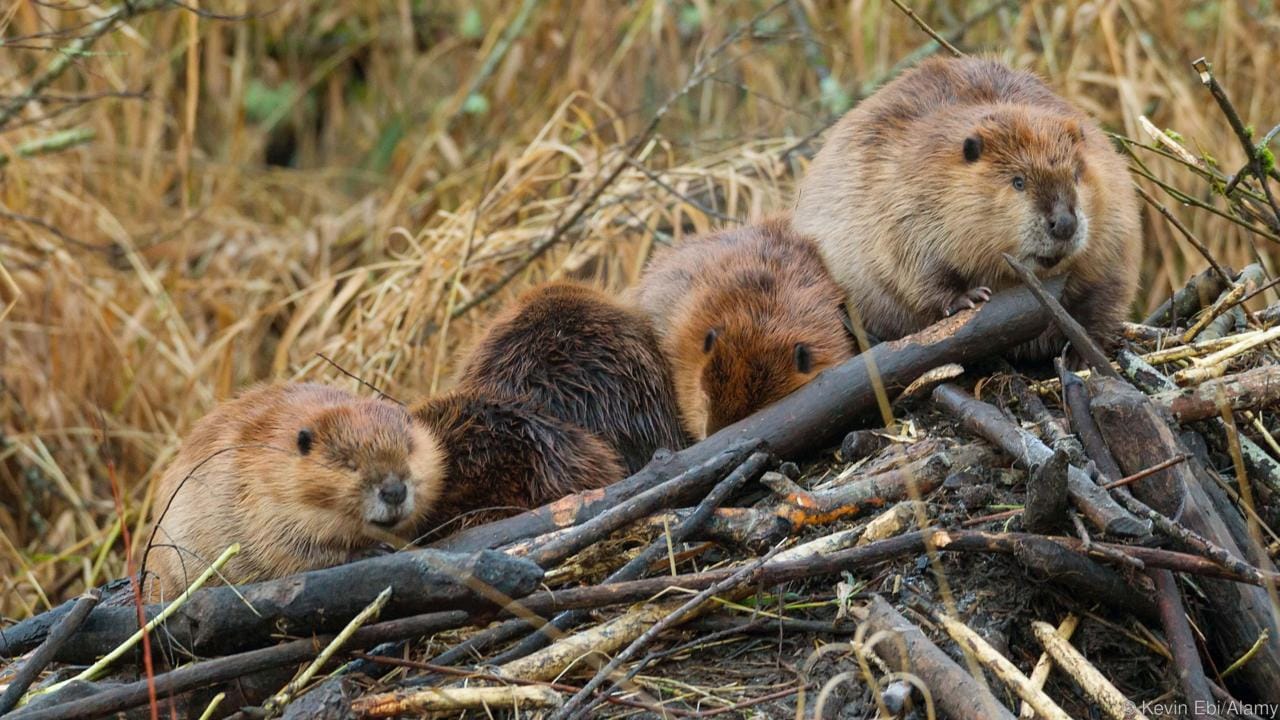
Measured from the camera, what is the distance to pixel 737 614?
10.1 feet

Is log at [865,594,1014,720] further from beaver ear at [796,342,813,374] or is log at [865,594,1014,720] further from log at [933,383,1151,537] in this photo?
beaver ear at [796,342,813,374]

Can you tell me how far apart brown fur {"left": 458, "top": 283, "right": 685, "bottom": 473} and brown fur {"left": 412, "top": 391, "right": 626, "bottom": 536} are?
11 cm

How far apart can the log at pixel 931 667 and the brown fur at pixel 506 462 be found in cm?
106

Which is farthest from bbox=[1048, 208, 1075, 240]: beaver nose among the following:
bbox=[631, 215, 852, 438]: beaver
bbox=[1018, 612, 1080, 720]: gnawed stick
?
bbox=[1018, 612, 1080, 720]: gnawed stick

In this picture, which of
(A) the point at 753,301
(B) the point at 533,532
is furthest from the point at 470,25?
(B) the point at 533,532

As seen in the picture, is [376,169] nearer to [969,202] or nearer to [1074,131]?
[969,202]

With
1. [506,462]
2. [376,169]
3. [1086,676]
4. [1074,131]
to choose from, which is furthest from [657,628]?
[376,169]

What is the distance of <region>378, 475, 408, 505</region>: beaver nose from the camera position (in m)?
3.45

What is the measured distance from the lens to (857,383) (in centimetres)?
365

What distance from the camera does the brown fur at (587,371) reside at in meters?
3.95

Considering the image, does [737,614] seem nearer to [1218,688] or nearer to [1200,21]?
[1218,688]

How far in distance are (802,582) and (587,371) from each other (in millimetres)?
1076

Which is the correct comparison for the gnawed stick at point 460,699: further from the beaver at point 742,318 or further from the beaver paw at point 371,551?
the beaver at point 742,318

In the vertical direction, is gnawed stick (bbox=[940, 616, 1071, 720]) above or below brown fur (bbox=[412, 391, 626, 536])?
below
